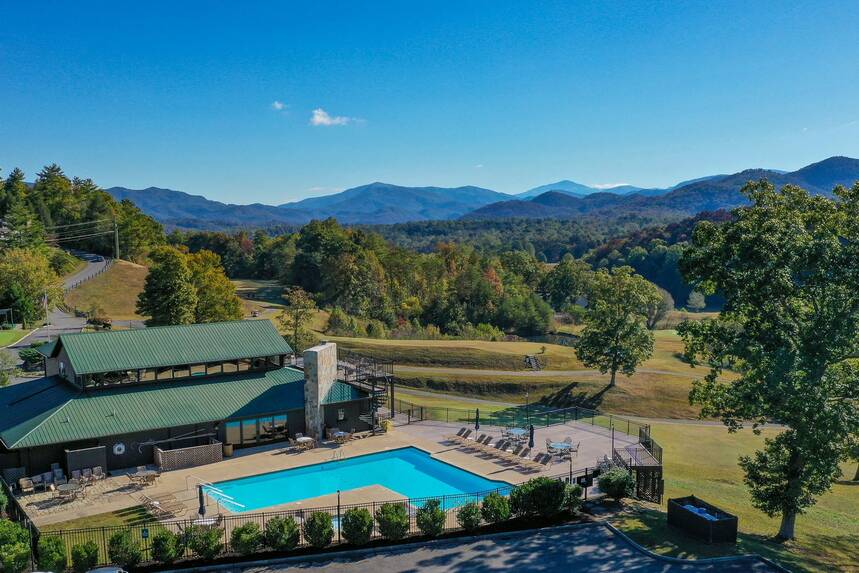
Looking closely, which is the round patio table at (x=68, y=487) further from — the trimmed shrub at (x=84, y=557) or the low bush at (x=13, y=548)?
the trimmed shrub at (x=84, y=557)

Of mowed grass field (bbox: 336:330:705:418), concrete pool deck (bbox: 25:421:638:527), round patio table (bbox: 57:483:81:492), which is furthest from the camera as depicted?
mowed grass field (bbox: 336:330:705:418)

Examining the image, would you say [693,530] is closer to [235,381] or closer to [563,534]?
[563,534]

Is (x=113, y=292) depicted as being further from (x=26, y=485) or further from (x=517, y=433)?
(x=517, y=433)

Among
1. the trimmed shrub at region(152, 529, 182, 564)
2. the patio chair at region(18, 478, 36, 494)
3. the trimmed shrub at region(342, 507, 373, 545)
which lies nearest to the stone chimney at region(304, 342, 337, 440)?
the patio chair at region(18, 478, 36, 494)

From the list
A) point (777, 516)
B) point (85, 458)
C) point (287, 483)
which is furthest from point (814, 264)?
point (85, 458)

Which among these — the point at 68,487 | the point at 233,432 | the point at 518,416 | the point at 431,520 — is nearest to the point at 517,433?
the point at 518,416

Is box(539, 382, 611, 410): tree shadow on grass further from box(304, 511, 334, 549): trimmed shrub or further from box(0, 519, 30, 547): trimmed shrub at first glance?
box(0, 519, 30, 547): trimmed shrub
